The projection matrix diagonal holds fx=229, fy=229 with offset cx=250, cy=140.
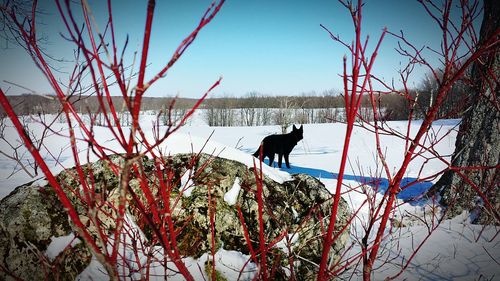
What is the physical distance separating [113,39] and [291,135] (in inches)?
303

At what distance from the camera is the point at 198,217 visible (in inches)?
103

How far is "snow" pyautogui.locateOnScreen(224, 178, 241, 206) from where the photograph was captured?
276 cm

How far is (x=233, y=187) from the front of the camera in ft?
9.40

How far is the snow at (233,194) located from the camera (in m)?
2.76

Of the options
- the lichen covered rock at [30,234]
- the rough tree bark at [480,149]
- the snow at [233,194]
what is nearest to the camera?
the lichen covered rock at [30,234]

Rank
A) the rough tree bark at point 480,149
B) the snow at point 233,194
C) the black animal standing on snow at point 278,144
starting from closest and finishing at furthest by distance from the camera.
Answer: the snow at point 233,194, the rough tree bark at point 480,149, the black animal standing on snow at point 278,144

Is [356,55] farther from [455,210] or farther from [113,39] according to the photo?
[455,210]

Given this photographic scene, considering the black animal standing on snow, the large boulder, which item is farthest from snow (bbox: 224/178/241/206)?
the black animal standing on snow

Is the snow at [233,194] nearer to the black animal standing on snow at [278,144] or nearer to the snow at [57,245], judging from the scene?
the snow at [57,245]

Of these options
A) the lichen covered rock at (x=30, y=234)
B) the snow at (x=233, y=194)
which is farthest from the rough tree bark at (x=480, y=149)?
the lichen covered rock at (x=30, y=234)

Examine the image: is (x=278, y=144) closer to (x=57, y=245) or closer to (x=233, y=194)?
(x=233, y=194)

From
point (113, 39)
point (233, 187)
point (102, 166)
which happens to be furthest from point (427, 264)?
point (102, 166)

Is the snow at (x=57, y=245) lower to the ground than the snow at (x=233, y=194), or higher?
lower

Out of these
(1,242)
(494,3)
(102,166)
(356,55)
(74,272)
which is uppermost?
(494,3)
